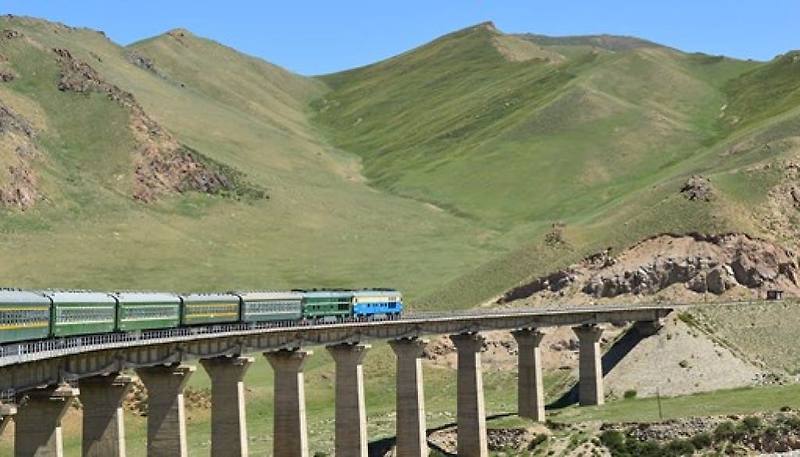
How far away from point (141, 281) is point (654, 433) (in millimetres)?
94509

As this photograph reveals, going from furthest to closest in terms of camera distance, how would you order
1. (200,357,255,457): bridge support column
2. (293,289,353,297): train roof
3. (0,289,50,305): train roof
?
(293,289,353,297): train roof < (200,357,255,457): bridge support column < (0,289,50,305): train roof

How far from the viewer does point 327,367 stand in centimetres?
16050

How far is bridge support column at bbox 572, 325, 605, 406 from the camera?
134500 mm

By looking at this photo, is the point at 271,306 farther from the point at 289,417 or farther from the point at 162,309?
the point at 162,309

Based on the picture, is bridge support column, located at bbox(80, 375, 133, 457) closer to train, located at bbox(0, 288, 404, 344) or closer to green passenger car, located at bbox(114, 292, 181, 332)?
green passenger car, located at bbox(114, 292, 181, 332)

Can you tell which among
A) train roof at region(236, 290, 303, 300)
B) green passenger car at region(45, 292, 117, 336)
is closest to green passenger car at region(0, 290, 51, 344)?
green passenger car at region(45, 292, 117, 336)

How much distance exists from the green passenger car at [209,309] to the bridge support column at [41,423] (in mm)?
17071

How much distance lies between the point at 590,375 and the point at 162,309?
2378 inches

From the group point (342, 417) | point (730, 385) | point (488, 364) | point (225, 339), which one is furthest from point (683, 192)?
point (225, 339)

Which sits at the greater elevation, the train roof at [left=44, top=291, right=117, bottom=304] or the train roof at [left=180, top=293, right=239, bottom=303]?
the train roof at [left=180, top=293, right=239, bottom=303]

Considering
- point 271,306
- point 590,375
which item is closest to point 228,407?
point 271,306

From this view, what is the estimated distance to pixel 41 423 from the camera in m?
70.1

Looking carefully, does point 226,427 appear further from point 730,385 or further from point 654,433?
point 730,385

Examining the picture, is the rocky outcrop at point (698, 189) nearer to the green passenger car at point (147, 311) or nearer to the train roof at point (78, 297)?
the green passenger car at point (147, 311)
